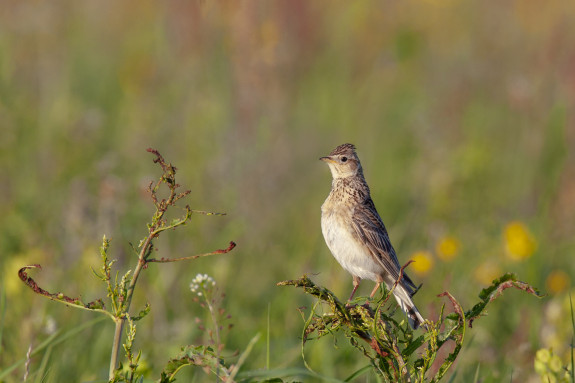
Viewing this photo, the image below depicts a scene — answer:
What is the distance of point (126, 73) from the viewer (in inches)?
418

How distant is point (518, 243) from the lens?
248 inches

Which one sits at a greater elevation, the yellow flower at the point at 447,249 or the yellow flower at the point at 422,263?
the yellow flower at the point at 447,249

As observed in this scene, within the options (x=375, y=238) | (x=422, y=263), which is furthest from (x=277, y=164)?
(x=375, y=238)

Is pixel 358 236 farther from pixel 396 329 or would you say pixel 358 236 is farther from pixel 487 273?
pixel 487 273

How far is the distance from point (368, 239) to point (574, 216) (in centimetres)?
430

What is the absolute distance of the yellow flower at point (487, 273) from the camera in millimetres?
6316

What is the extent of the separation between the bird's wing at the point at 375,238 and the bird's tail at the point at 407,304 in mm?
440

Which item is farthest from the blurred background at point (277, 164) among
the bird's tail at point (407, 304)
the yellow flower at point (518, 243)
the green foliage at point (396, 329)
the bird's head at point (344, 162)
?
the green foliage at point (396, 329)

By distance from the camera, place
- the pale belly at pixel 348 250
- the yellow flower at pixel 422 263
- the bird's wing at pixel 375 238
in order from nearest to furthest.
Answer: the pale belly at pixel 348 250, the bird's wing at pixel 375 238, the yellow flower at pixel 422 263

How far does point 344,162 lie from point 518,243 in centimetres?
229

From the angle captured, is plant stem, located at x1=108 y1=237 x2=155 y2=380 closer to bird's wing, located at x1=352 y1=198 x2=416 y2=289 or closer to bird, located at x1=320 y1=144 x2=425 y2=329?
bird, located at x1=320 y1=144 x2=425 y2=329

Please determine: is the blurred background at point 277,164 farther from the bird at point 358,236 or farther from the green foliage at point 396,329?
the green foliage at point 396,329

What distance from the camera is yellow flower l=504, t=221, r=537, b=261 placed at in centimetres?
631

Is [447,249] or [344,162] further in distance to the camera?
[447,249]
